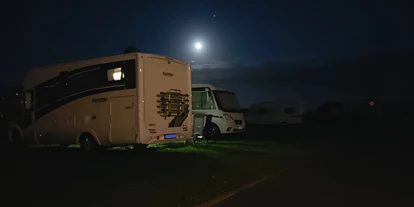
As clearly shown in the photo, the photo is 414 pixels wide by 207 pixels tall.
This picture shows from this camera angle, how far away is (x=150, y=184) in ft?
31.6

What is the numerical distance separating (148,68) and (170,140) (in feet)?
8.54

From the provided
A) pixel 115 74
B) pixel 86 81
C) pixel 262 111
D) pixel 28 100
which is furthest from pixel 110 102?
pixel 262 111

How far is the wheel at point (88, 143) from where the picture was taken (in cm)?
1540

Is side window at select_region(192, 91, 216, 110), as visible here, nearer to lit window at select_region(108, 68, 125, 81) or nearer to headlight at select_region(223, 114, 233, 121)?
headlight at select_region(223, 114, 233, 121)

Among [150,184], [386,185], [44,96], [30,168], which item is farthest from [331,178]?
[44,96]

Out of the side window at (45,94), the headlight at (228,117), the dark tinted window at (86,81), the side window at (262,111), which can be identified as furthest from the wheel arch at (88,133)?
the side window at (262,111)

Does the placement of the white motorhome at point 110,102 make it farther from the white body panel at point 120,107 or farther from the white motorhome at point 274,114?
the white motorhome at point 274,114

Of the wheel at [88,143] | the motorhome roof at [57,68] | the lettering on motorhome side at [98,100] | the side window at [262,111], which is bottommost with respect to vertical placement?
the wheel at [88,143]

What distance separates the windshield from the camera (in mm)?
22469

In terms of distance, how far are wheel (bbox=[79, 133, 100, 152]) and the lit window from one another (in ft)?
7.41

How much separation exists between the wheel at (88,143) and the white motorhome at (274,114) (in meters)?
25.7

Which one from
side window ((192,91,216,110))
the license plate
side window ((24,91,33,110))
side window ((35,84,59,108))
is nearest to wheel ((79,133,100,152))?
side window ((35,84,59,108))

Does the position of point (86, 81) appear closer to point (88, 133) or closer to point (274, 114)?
point (88, 133)

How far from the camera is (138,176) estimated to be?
1059 cm
